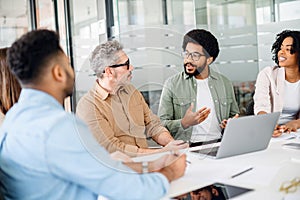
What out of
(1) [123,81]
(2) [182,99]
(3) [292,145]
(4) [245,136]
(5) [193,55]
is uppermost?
(5) [193,55]

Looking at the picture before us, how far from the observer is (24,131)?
43.5 inches

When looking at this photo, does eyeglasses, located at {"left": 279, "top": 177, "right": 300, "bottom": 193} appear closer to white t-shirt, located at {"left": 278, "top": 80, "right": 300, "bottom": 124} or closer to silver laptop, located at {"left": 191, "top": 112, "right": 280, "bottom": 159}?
silver laptop, located at {"left": 191, "top": 112, "right": 280, "bottom": 159}

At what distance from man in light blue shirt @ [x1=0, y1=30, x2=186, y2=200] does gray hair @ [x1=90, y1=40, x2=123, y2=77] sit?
732mm

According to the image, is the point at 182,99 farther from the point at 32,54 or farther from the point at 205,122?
the point at 32,54

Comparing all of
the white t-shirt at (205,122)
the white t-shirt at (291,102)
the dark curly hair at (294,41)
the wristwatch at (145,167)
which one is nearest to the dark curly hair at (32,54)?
the wristwatch at (145,167)

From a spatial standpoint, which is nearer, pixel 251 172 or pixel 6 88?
pixel 251 172

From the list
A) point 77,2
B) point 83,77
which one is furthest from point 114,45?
point 77,2

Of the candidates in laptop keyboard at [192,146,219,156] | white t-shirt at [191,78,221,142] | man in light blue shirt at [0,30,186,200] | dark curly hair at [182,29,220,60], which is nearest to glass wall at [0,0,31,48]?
dark curly hair at [182,29,220,60]

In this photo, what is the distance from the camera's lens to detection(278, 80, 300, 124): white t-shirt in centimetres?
277

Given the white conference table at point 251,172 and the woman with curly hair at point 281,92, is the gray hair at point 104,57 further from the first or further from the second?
the woman with curly hair at point 281,92

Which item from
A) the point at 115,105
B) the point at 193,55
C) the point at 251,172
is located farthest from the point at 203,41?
the point at 251,172

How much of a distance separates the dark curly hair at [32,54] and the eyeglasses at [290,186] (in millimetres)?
833

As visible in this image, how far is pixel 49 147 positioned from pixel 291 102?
214cm

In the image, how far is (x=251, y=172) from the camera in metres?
1.44
